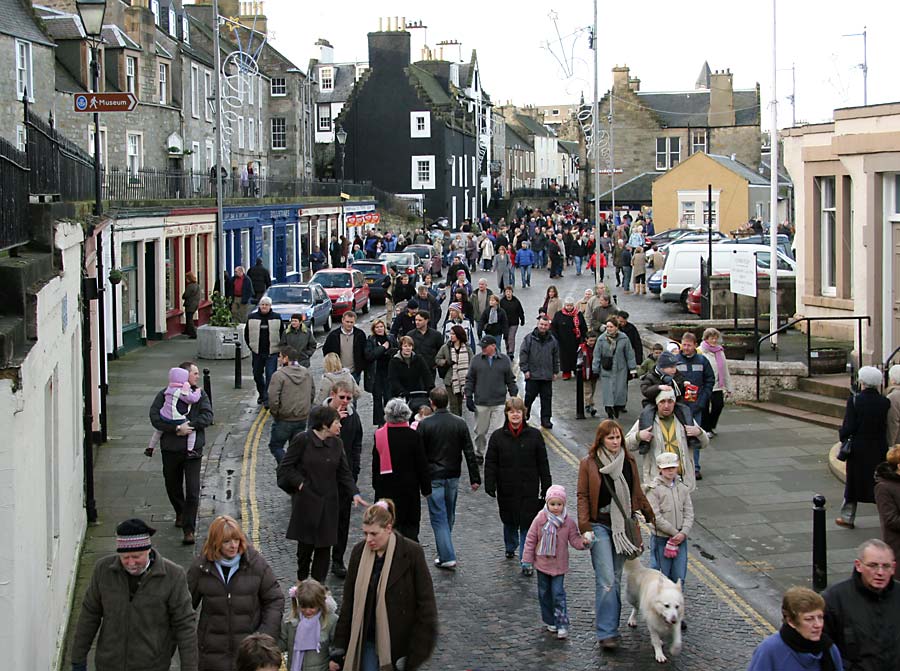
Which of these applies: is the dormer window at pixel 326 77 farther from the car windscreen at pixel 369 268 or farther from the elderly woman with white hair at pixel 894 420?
the elderly woman with white hair at pixel 894 420

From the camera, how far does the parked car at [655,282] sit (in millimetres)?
38719

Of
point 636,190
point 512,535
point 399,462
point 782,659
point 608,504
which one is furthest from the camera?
point 636,190

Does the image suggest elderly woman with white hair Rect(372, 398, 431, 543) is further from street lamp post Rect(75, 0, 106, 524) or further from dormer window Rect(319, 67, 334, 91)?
dormer window Rect(319, 67, 334, 91)

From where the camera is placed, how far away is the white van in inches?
1330

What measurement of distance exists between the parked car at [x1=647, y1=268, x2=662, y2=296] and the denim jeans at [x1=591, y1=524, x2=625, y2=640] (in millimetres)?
29236

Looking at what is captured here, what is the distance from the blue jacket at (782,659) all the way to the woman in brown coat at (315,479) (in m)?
4.51

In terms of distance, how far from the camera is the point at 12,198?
352 inches

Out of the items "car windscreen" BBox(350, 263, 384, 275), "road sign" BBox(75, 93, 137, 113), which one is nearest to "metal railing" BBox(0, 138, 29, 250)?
"road sign" BBox(75, 93, 137, 113)

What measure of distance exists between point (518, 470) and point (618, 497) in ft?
5.23

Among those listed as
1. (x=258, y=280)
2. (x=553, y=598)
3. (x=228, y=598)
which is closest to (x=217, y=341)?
(x=258, y=280)

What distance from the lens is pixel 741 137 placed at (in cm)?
7912

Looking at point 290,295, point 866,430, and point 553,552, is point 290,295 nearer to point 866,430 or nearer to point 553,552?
point 866,430

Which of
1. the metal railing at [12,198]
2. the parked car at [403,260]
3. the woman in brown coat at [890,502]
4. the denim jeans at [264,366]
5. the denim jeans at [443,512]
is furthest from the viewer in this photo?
the parked car at [403,260]

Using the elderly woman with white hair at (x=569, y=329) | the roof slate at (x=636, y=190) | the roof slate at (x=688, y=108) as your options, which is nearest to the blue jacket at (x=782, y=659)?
the elderly woman with white hair at (x=569, y=329)
